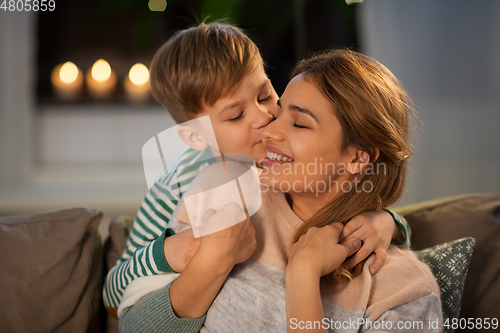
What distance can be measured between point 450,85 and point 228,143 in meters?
1.67

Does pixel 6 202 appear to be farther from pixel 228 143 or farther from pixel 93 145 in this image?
pixel 228 143

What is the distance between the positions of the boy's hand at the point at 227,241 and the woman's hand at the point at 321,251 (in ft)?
0.32

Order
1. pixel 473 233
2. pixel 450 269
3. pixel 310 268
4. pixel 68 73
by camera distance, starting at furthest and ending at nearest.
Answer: pixel 68 73, pixel 473 233, pixel 450 269, pixel 310 268

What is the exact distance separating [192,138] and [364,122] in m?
0.44

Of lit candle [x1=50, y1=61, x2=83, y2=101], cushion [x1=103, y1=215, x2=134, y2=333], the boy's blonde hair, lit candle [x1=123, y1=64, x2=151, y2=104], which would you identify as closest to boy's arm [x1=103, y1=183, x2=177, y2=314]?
cushion [x1=103, y1=215, x2=134, y2=333]

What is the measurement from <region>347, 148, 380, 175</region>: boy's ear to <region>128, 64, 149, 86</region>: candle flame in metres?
2.35

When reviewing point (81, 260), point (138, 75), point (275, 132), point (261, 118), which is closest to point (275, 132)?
point (275, 132)

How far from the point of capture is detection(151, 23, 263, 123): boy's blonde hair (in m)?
1.01

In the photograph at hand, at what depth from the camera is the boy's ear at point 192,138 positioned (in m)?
1.02

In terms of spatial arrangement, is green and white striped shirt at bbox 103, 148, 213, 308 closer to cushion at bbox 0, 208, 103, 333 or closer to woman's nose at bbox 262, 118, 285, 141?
cushion at bbox 0, 208, 103, 333

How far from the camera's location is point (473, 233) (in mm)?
1139

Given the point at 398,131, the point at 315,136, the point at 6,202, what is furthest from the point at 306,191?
the point at 6,202

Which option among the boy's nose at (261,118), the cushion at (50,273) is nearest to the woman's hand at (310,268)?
the boy's nose at (261,118)

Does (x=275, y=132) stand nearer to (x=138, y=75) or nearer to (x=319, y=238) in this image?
(x=319, y=238)
